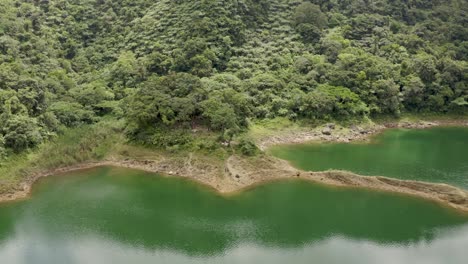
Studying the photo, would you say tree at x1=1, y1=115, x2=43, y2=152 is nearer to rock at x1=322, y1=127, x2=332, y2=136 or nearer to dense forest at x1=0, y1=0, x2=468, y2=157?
dense forest at x1=0, y1=0, x2=468, y2=157

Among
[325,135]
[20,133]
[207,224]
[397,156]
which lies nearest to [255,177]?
[207,224]

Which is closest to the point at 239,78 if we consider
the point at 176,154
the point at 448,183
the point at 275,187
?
the point at 176,154

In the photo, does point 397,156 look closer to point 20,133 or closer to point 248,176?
point 248,176

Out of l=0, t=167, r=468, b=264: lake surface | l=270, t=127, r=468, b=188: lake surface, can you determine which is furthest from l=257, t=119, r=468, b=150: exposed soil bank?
l=0, t=167, r=468, b=264: lake surface

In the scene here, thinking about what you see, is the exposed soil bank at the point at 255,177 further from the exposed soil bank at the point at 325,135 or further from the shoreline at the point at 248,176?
the exposed soil bank at the point at 325,135

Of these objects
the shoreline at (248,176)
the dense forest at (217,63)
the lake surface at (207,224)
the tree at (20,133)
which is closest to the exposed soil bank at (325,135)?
the dense forest at (217,63)
